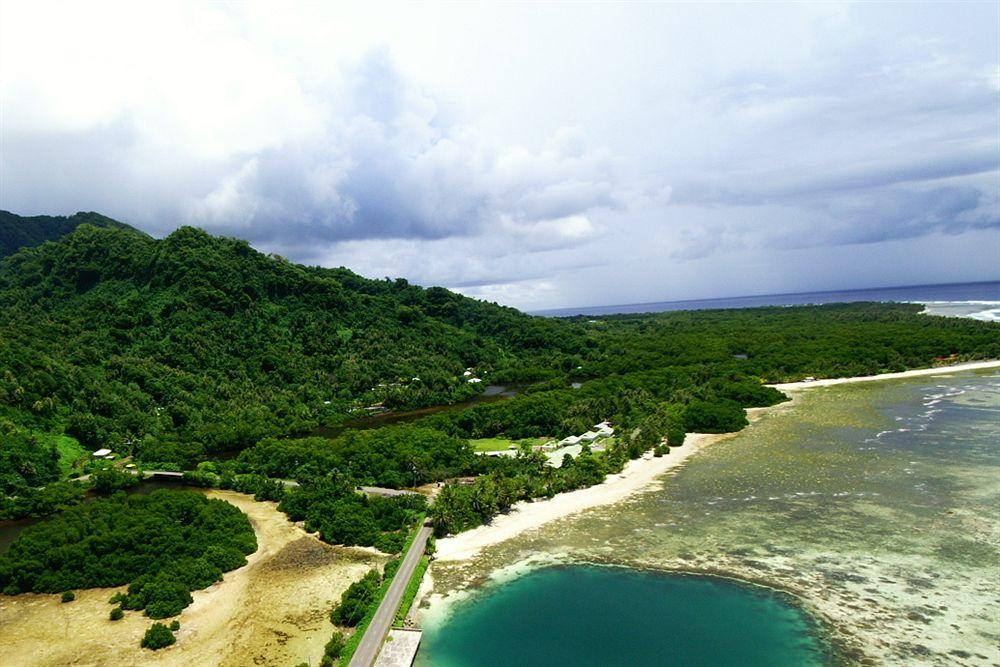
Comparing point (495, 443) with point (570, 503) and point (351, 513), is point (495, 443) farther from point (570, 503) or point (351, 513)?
point (351, 513)

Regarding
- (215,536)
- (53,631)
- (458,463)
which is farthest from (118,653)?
(458,463)

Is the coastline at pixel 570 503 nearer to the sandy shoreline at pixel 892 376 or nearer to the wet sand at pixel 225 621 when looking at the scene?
the wet sand at pixel 225 621

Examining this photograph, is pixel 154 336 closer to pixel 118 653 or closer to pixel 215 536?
pixel 215 536

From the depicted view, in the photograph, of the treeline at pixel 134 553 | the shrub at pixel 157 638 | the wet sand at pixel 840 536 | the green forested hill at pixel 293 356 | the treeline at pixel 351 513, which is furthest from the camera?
the green forested hill at pixel 293 356

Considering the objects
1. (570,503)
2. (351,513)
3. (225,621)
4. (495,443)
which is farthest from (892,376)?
(225,621)

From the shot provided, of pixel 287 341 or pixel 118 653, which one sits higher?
pixel 287 341

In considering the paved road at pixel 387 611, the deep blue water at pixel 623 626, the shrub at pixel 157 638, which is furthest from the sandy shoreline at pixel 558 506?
the shrub at pixel 157 638
